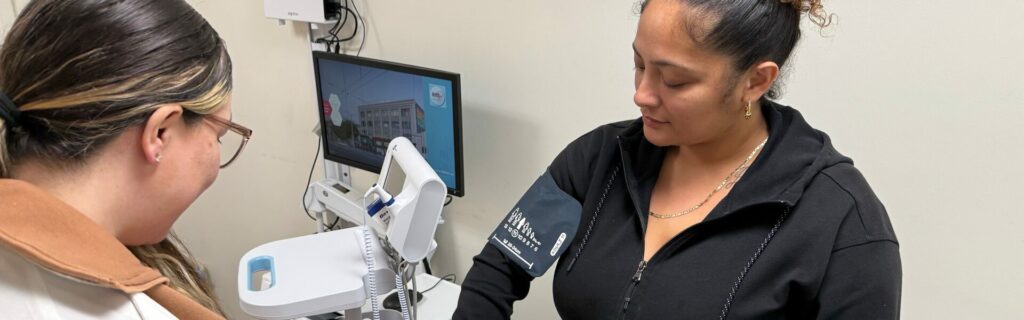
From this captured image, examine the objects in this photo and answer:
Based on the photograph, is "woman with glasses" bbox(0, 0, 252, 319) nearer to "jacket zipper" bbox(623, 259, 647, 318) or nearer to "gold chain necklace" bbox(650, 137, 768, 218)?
"jacket zipper" bbox(623, 259, 647, 318)

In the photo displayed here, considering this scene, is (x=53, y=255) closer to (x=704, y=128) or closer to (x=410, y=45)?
(x=704, y=128)

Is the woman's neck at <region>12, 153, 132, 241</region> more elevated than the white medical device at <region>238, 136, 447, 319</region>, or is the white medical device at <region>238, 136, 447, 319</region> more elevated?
the woman's neck at <region>12, 153, 132, 241</region>

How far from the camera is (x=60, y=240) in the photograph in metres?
0.70

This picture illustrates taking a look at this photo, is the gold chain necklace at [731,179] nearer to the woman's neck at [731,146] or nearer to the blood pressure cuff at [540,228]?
the woman's neck at [731,146]

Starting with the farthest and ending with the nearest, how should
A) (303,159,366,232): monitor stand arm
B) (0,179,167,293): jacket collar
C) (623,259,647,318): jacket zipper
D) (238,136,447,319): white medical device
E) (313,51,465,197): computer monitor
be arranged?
(303,159,366,232): monitor stand arm
(313,51,465,197): computer monitor
(238,136,447,319): white medical device
(623,259,647,318): jacket zipper
(0,179,167,293): jacket collar

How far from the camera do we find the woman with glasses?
0.70 meters

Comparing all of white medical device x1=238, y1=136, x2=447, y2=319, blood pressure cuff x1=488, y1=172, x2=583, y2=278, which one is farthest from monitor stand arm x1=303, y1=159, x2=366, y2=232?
blood pressure cuff x1=488, y1=172, x2=583, y2=278

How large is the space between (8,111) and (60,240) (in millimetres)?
137

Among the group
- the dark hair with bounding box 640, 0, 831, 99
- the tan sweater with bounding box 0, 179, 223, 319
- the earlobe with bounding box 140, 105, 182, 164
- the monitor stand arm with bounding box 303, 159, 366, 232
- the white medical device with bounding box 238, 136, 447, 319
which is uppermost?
the dark hair with bounding box 640, 0, 831, 99

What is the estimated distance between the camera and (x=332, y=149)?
206 centimetres

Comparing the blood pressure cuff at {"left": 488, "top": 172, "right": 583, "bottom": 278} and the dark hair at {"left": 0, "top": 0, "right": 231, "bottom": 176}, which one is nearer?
the dark hair at {"left": 0, "top": 0, "right": 231, "bottom": 176}

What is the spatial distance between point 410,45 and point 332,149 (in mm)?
379

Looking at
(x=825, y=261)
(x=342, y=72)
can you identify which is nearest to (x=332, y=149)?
(x=342, y=72)

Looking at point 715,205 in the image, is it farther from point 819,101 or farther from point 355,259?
point 355,259
